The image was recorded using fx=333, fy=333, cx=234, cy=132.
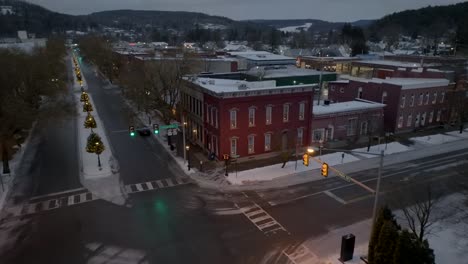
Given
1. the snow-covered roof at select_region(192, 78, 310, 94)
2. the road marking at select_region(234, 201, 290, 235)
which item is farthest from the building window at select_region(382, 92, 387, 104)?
the road marking at select_region(234, 201, 290, 235)

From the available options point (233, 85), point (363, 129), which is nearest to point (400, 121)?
point (363, 129)

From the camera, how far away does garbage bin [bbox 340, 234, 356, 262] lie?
19203 millimetres

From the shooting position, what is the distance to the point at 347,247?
1933 cm

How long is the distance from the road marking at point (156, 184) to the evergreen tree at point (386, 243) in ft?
59.5

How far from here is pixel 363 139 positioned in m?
43.9

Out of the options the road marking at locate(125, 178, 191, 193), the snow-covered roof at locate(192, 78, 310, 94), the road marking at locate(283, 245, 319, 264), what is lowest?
the road marking at locate(125, 178, 191, 193)

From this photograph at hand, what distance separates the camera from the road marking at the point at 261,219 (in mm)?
23123

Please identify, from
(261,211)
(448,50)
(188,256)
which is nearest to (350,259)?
(261,211)

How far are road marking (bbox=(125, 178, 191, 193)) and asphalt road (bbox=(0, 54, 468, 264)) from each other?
0.25m

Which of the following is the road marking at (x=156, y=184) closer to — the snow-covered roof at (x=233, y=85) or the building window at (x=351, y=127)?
the snow-covered roof at (x=233, y=85)

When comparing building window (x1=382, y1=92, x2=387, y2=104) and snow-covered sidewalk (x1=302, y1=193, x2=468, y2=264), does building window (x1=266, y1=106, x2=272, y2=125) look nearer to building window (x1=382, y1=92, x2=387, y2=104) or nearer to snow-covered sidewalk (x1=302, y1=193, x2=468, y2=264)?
snow-covered sidewalk (x1=302, y1=193, x2=468, y2=264)

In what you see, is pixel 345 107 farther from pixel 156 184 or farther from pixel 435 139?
pixel 156 184

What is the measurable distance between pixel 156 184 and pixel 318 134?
21.5 metres

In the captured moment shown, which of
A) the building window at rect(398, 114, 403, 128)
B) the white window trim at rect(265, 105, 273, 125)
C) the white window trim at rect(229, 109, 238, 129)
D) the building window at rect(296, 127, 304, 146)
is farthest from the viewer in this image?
the building window at rect(398, 114, 403, 128)
